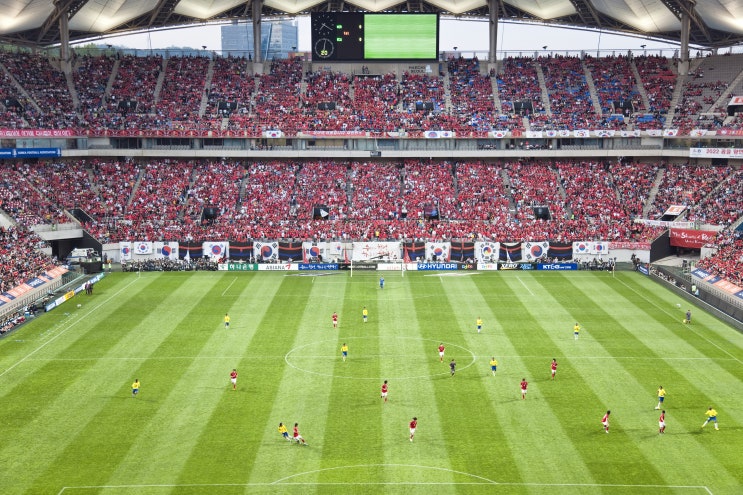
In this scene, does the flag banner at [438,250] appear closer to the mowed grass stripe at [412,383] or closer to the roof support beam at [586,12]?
the mowed grass stripe at [412,383]

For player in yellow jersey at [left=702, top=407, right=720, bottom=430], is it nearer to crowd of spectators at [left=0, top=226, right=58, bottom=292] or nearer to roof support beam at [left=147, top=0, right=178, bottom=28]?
crowd of spectators at [left=0, top=226, right=58, bottom=292]

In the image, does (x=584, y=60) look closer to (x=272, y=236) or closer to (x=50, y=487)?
(x=272, y=236)

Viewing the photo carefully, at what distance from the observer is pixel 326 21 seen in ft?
296

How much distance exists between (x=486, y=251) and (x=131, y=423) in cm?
4404

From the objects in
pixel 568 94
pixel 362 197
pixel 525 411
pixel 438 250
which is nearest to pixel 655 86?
pixel 568 94

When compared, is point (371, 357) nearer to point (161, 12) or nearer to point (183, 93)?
point (183, 93)

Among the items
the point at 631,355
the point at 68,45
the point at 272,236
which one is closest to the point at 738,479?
the point at 631,355

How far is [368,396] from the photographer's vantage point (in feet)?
129

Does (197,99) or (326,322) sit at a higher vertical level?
(197,99)

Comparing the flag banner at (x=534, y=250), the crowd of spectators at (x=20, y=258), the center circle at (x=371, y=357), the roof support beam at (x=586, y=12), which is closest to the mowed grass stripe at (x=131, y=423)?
the center circle at (x=371, y=357)

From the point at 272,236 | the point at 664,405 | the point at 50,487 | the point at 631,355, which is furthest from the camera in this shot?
the point at 272,236

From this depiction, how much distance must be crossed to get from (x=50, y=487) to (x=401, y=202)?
5462cm

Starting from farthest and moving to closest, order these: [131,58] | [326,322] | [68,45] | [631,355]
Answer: [131,58], [68,45], [326,322], [631,355]

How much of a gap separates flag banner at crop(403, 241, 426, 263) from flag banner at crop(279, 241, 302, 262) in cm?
910
